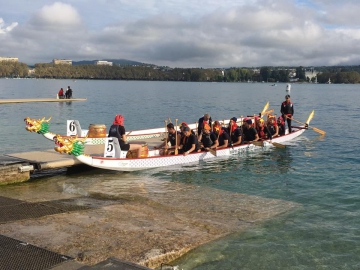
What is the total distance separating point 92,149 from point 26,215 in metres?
9.15

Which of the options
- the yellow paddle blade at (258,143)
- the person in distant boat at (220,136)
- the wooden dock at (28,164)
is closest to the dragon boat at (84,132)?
the wooden dock at (28,164)

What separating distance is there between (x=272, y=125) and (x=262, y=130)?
155 centimetres

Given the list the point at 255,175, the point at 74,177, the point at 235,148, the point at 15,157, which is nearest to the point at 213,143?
the point at 235,148

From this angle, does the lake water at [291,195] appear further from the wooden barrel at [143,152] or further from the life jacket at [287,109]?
the life jacket at [287,109]

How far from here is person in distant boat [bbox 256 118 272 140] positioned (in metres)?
21.5

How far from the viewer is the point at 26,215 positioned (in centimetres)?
933

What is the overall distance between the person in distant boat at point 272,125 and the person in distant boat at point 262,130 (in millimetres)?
1222

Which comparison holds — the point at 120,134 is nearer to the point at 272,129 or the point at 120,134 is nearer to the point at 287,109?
the point at 272,129

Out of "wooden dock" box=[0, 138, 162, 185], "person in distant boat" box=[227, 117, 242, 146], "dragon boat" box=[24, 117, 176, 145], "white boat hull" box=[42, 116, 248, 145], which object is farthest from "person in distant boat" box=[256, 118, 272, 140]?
"wooden dock" box=[0, 138, 162, 185]

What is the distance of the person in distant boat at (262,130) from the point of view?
2148cm

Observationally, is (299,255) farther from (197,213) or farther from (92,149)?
(92,149)

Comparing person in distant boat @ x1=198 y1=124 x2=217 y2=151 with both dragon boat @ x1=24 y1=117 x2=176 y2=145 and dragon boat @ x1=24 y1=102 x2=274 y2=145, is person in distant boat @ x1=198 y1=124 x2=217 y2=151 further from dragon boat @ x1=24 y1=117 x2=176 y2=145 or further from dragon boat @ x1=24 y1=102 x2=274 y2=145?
dragon boat @ x1=24 y1=117 x2=176 y2=145

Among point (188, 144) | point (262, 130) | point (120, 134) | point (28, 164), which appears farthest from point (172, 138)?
point (262, 130)

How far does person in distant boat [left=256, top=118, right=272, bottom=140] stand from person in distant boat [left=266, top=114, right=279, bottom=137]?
1.22 meters
